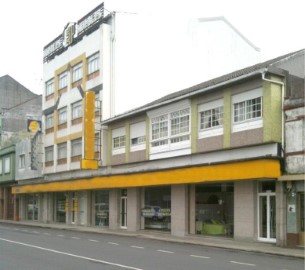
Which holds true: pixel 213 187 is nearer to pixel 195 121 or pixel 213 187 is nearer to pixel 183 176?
pixel 183 176

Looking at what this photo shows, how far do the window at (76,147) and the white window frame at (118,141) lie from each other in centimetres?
472

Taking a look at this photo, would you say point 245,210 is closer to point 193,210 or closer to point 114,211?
point 193,210

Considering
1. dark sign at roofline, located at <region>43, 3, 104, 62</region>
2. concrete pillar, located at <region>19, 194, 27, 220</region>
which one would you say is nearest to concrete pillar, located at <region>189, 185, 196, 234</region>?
dark sign at roofline, located at <region>43, 3, 104, 62</region>

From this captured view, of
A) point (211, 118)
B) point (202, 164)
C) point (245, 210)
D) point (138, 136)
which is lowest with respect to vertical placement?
point (245, 210)

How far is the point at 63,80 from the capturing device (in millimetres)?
38656

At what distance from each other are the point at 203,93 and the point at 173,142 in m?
3.38

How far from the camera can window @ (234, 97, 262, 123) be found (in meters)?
20.7

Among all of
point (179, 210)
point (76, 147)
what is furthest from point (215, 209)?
point (76, 147)

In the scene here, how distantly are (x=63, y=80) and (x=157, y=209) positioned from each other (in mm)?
15755

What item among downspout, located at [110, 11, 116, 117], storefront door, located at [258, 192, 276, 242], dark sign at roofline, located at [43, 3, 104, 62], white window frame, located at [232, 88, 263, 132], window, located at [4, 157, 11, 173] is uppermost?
dark sign at roofline, located at [43, 3, 104, 62]

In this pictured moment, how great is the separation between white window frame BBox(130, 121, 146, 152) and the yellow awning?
1749 mm

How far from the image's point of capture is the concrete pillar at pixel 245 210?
20688 mm

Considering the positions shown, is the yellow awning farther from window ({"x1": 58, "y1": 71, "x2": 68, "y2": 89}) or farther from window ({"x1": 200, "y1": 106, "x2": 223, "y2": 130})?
window ({"x1": 58, "y1": 71, "x2": 68, "y2": 89})

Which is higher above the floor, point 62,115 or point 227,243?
point 62,115
